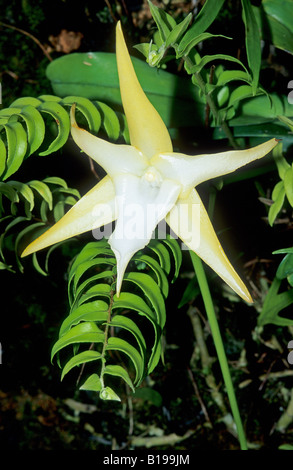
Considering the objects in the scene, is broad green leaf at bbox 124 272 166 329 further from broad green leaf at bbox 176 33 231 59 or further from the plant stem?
broad green leaf at bbox 176 33 231 59

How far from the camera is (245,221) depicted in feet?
4.06

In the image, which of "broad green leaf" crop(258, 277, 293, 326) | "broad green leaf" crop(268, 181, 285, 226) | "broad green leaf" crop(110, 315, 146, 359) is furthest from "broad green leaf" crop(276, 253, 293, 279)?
"broad green leaf" crop(110, 315, 146, 359)

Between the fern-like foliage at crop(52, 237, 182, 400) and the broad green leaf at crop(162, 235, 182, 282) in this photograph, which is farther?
the broad green leaf at crop(162, 235, 182, 282)

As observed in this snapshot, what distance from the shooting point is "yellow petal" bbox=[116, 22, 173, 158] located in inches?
23.4

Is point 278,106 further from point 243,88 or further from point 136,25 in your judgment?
point 136,25

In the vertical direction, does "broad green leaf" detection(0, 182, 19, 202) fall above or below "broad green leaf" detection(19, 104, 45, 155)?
below

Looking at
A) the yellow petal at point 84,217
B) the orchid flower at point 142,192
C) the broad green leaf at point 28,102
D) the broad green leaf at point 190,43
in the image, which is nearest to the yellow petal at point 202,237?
the orchid flower at point 142,192

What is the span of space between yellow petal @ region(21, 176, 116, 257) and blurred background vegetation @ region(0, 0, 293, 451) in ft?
1.73

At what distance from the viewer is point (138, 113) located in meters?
0.63

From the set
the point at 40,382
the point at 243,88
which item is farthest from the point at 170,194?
the point at 40,382

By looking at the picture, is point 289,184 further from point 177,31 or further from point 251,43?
point 177,31

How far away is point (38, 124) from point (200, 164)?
0.29 m

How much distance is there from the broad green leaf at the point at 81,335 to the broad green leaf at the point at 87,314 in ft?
0.04

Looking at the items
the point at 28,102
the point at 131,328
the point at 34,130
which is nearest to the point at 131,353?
the point at 131,328
